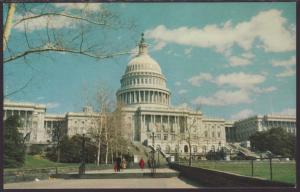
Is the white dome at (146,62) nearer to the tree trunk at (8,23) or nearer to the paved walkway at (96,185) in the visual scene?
the paved walkway at (96,185)

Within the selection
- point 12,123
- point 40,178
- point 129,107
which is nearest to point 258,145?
point 12,123

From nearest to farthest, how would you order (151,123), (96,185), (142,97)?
(96,185) → (142,97) → (151,123)

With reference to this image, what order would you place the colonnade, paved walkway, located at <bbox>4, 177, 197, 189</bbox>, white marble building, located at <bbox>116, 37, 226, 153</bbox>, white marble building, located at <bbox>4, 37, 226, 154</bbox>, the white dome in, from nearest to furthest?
1. paved walkway, located at <bbox>4, 177, 197, 189</bbox>
2. the white dome
3. white marble building, located at <bbox>4, 37, 226, 154</bbox>
4. white marble building, located at <bbox>116, 37, 226, 153</bbox>
5. the colonnade

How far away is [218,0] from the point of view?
1052 cm

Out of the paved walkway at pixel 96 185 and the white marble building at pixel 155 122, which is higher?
the white marble building at pixel 155 122

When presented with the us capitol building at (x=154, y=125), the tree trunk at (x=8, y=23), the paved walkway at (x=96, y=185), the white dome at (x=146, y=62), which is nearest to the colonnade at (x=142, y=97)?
the us capitol building at (x=154, y=125)

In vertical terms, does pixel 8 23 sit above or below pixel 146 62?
below

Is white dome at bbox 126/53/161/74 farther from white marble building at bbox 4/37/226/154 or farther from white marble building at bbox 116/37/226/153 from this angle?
white marble building at bbox 116/37/226/153

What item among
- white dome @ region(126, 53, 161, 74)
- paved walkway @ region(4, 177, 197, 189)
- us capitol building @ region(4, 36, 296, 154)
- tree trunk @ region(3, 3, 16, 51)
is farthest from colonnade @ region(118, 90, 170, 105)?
tree trunk @ region(3, 3, 16, 51)

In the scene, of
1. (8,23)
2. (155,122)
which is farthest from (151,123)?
(8,23)

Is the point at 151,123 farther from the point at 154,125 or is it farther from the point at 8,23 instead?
the point at 8,23

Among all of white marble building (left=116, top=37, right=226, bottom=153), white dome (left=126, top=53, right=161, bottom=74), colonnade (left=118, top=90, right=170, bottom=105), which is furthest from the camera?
colonnade (left=118, top=90, right=170, bottom=105)

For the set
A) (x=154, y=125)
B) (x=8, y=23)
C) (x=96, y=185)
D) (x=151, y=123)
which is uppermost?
(x=151, y=123)

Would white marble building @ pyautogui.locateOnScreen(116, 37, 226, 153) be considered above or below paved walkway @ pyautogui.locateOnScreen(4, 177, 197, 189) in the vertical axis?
above
